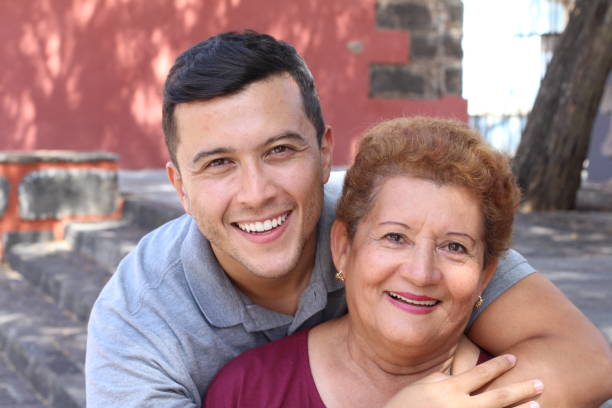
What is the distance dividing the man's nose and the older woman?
0.18m

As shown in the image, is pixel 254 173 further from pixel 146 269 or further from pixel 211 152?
pixel 146 269

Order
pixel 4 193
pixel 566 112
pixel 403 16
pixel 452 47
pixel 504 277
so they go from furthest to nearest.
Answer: pixel 452 47 < pixel 403 16 < pixel 566 112 < pixel 4 193 < pixel 504 277

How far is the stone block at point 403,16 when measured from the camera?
786 cm

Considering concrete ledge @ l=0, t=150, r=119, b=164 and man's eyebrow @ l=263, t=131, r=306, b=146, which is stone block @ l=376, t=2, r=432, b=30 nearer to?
concrete ledge @ l=0, t=150, r=119, b=164

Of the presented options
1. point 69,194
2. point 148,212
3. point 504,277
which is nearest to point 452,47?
point 148,212

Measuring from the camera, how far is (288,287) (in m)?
2.35

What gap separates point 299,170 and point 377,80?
19.4 feet

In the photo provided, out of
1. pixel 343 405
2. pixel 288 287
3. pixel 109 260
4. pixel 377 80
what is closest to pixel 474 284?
pixel 343 405

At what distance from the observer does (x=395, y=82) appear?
7984 mm

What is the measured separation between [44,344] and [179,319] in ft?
7.72

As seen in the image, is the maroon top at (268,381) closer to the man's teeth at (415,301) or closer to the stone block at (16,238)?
the man's teeth at (415,301)

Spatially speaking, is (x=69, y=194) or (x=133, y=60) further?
(x=133, y=60)

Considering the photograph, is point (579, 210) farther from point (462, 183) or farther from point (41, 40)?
point (462, 183)

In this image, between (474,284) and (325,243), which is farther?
(325,243)
